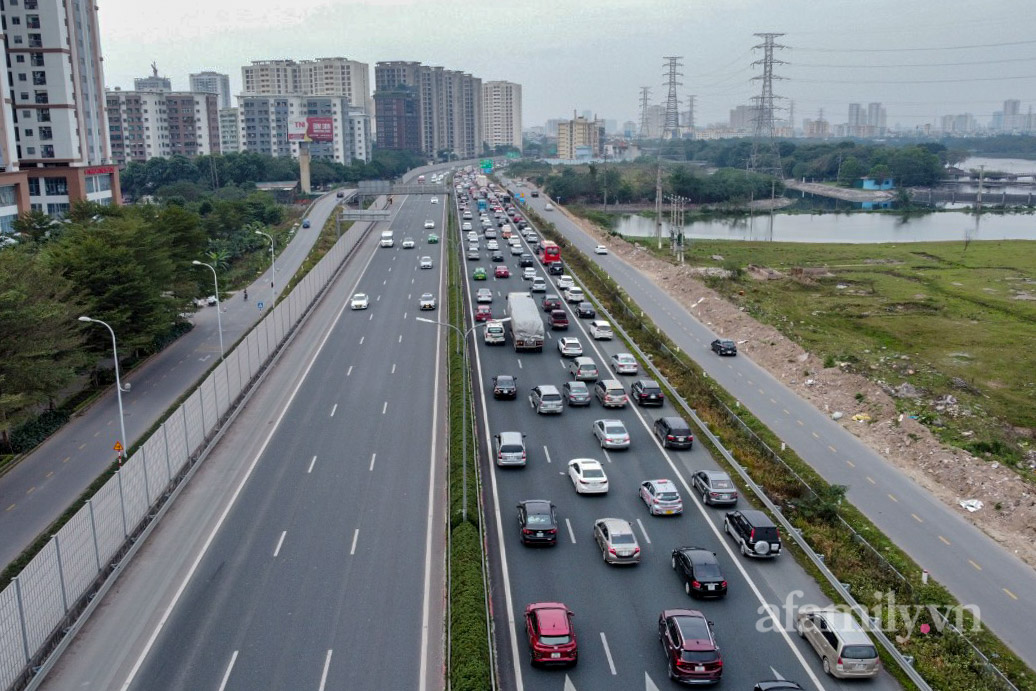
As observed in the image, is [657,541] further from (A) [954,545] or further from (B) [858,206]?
(B) [858,206]

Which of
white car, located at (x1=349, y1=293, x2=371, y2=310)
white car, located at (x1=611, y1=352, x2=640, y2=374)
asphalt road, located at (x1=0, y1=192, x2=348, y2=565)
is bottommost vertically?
asphalt road, located at (x1=0, y1=192, x2=348, y2=565)

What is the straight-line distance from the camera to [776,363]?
51.7 m

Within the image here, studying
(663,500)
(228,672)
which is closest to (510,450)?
(663,500)

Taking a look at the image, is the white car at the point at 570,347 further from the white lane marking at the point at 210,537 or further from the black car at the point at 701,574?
the black car at the point at 701,574

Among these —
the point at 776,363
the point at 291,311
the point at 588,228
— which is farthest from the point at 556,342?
the point at 588,228

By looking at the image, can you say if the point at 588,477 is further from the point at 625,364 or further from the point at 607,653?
the point at 625,364

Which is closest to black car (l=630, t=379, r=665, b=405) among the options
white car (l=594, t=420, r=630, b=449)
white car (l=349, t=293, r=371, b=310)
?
white car (l=594, t=420, r=630, b=449)

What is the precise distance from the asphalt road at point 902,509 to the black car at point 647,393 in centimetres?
452

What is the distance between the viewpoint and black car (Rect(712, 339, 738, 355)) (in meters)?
54.2

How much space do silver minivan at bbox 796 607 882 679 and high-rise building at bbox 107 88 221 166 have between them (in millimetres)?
188695

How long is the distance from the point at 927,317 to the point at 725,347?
23.3 meters

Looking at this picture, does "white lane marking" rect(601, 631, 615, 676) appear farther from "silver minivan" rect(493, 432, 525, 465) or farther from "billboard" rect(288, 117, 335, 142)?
"billboard" rect(288, 117, 335, 142)

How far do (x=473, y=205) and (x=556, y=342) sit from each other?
9844cm

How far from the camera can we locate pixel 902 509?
31.8 metres
